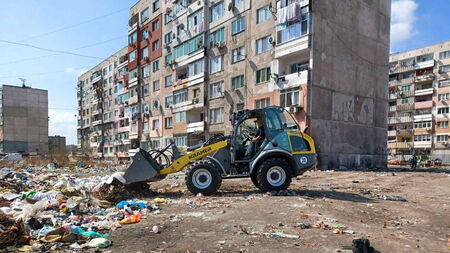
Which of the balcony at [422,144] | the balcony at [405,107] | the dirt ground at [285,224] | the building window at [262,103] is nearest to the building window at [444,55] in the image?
the balcony at [405,107]

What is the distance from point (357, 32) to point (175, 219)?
971 inches

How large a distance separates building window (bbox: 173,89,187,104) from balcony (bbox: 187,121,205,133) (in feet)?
12.1

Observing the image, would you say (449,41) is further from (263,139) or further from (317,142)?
(263,139)

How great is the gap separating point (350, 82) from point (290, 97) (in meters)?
5.58

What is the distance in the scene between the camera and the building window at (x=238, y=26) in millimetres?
28172

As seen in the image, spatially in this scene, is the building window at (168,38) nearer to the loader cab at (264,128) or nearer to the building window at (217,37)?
the building window at (217,37)

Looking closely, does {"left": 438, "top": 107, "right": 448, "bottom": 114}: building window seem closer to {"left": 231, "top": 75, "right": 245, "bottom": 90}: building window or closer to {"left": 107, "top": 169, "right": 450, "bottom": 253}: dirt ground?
{"left": 231, "top": 75, "right": 245, "bottom": 90}: building window

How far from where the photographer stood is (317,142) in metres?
22.5

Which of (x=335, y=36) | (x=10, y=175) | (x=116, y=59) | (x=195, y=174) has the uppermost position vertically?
(x=116, y=59)

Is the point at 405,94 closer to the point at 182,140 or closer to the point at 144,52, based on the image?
the point at 182,140

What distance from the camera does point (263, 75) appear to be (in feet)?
85.4

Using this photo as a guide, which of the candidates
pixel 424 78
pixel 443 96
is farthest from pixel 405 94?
pixel 443 96

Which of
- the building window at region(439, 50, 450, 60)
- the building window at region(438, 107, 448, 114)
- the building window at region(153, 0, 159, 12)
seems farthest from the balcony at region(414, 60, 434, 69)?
the building window at region(153, 0, 159, 12)

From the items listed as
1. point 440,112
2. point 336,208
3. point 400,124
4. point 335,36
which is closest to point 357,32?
point 335,36
